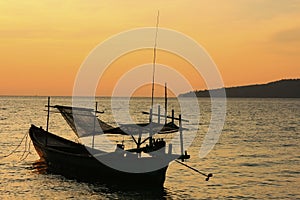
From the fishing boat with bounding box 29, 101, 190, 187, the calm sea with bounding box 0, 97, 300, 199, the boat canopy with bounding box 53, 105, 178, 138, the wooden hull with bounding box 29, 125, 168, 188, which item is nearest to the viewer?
the calm sea with bounding box 0, 97, 300, 199

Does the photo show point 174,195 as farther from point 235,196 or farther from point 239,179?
point 239,179

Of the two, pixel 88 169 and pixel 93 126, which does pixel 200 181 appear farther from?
pixel 93 126

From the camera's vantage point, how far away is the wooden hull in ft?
81.3

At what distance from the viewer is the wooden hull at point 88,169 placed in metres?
24.8

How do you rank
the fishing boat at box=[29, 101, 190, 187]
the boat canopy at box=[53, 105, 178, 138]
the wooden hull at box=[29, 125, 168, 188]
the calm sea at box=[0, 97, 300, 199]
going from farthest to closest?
the boat canopy at box=[53, 105, 178, 138], the wooden hull at box=[29, 125, 168, 188], the fishing boat at box=[29, 101, 190, 187], the calm sea at box=[0, 97, 300, 199]

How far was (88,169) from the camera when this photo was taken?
26.8m

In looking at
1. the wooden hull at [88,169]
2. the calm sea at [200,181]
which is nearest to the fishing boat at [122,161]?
the wooden hull at [88,169]

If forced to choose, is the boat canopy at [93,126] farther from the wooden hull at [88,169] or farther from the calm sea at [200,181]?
the calm sea at [200,181]

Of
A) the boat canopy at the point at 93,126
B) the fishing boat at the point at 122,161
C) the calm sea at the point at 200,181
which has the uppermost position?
the boat canopy at the point at 93,126

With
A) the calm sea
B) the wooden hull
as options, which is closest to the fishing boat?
the wooden hull

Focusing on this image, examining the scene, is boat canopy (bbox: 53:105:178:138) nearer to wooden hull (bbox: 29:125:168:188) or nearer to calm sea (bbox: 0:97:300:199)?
wooden hull (bbox: 29:125:168:188)

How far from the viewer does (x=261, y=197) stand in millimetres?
23859

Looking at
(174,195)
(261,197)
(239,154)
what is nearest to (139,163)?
(174,195)

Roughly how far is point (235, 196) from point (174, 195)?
3230mm
